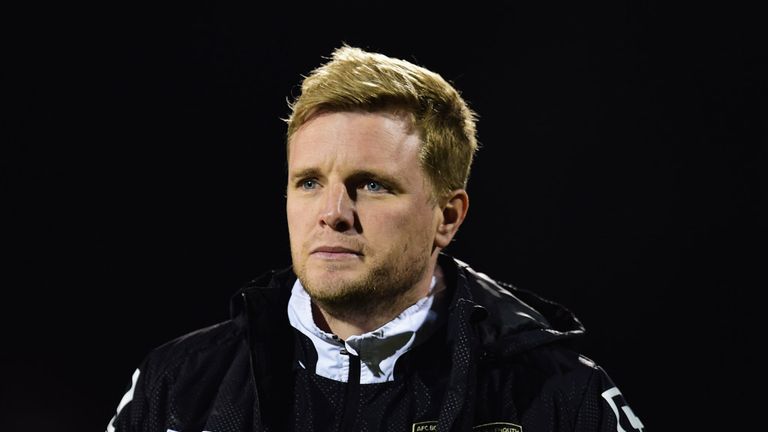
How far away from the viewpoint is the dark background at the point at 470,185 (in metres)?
2.40

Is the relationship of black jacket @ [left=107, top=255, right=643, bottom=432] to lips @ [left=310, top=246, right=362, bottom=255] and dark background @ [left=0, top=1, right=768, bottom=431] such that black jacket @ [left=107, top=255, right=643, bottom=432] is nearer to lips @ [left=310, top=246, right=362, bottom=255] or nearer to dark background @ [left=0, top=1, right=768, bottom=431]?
lips @ [left=310, top=246, right=362, bottom=255]

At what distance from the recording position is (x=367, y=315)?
1714mm

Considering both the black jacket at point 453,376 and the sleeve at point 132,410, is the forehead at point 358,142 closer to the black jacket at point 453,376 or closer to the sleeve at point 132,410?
the black jacket at point 453,376

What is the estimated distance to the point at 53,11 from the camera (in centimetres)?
250

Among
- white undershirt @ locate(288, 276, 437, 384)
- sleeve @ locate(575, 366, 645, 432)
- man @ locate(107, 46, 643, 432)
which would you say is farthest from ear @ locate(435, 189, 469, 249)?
sleeve @ locate(575, 366, 645, 432)

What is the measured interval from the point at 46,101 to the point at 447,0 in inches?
46.7

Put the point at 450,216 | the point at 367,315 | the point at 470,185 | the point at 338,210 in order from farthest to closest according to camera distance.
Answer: the point at 470,185, the point at 450,216, the point at 367,315, the point at 338,210

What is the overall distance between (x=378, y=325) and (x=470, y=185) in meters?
0.93

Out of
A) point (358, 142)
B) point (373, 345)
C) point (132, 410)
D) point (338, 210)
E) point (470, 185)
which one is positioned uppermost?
point (358, 142)

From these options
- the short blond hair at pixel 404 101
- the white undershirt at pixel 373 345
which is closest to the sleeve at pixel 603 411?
the white undershirt at pixel 373 345

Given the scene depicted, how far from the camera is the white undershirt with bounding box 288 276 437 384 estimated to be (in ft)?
5.52

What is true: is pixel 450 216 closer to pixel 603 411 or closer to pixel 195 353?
pixel 603 411

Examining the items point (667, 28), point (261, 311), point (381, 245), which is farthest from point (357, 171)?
point (667, 28)

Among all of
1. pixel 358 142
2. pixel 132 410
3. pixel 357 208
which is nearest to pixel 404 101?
pixel 358 142
